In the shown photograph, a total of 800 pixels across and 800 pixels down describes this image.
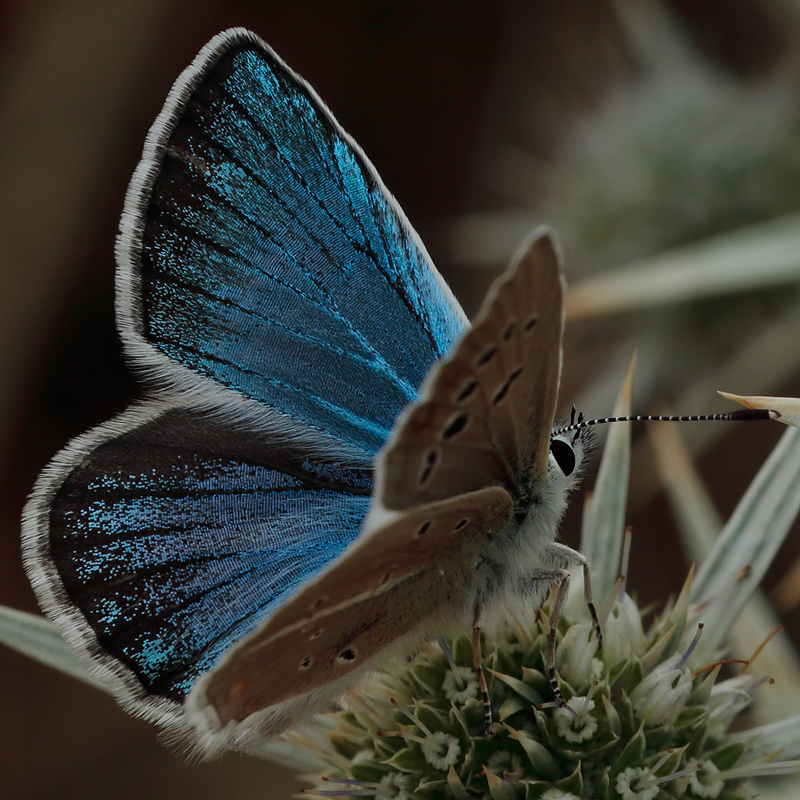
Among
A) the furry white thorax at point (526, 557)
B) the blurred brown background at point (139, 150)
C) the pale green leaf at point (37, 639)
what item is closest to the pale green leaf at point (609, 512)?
the furry white thorax at point (526, 557)

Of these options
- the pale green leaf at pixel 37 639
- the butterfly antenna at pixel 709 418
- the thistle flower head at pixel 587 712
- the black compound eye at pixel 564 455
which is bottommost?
the pale green leaf at pixel 37 639

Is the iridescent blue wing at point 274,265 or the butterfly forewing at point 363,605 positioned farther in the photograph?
the iridescent blue wing at point 274,265

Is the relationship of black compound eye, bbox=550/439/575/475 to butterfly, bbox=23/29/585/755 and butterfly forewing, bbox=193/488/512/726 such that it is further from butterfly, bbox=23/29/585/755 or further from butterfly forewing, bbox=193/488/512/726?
butterfly forewing, bbox=193/488/512/726

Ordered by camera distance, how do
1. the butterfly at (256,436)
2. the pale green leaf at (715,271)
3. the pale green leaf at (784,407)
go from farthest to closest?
1. the pale green leaf at (715,271)
2. the butterfly at (256,436)
3. the pale green leaf at (784,407)

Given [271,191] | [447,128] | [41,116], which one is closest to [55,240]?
[41,116]

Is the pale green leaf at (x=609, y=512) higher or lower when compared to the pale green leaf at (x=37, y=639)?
higher

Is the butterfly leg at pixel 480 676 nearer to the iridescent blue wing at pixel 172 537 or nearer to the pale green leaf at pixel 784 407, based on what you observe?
the iridescent blue wing at pixel 172 537

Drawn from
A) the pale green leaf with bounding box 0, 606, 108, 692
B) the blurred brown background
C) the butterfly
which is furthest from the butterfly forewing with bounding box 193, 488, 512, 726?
the blurred brown background

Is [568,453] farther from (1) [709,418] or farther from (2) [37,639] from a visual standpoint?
(2) [37,639]
